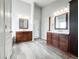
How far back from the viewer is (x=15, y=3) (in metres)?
7.75

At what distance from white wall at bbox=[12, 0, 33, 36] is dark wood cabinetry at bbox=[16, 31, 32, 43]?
1.72 feet

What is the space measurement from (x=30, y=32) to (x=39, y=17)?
2.20m

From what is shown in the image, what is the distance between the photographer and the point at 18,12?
7.83 m

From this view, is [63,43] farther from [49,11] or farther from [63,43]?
[49,11]

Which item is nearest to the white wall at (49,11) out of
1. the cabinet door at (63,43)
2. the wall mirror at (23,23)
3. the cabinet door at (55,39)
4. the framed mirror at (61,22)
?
the framed mirror at (61,22)

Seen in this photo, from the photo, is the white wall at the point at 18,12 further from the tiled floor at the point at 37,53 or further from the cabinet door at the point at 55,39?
the tiled floor at the point at 37,53

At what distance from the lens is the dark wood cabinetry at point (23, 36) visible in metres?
7.41

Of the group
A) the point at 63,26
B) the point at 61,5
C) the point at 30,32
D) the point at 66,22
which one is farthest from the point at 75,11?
the point at 30,32

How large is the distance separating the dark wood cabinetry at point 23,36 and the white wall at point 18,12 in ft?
1.72

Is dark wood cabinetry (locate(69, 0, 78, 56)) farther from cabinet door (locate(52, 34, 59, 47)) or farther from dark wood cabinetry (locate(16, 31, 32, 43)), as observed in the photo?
dark wood cabinetry (locate(16, 31, 32, 43))

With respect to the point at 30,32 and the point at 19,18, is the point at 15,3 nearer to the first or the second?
the point at 19,18

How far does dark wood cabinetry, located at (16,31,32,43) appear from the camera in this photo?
24.3 feet

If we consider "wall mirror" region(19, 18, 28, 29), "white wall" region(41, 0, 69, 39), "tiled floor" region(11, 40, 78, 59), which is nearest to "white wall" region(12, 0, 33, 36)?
"wall mirror" region(19, 18, 28, 29)

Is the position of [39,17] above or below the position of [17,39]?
above
